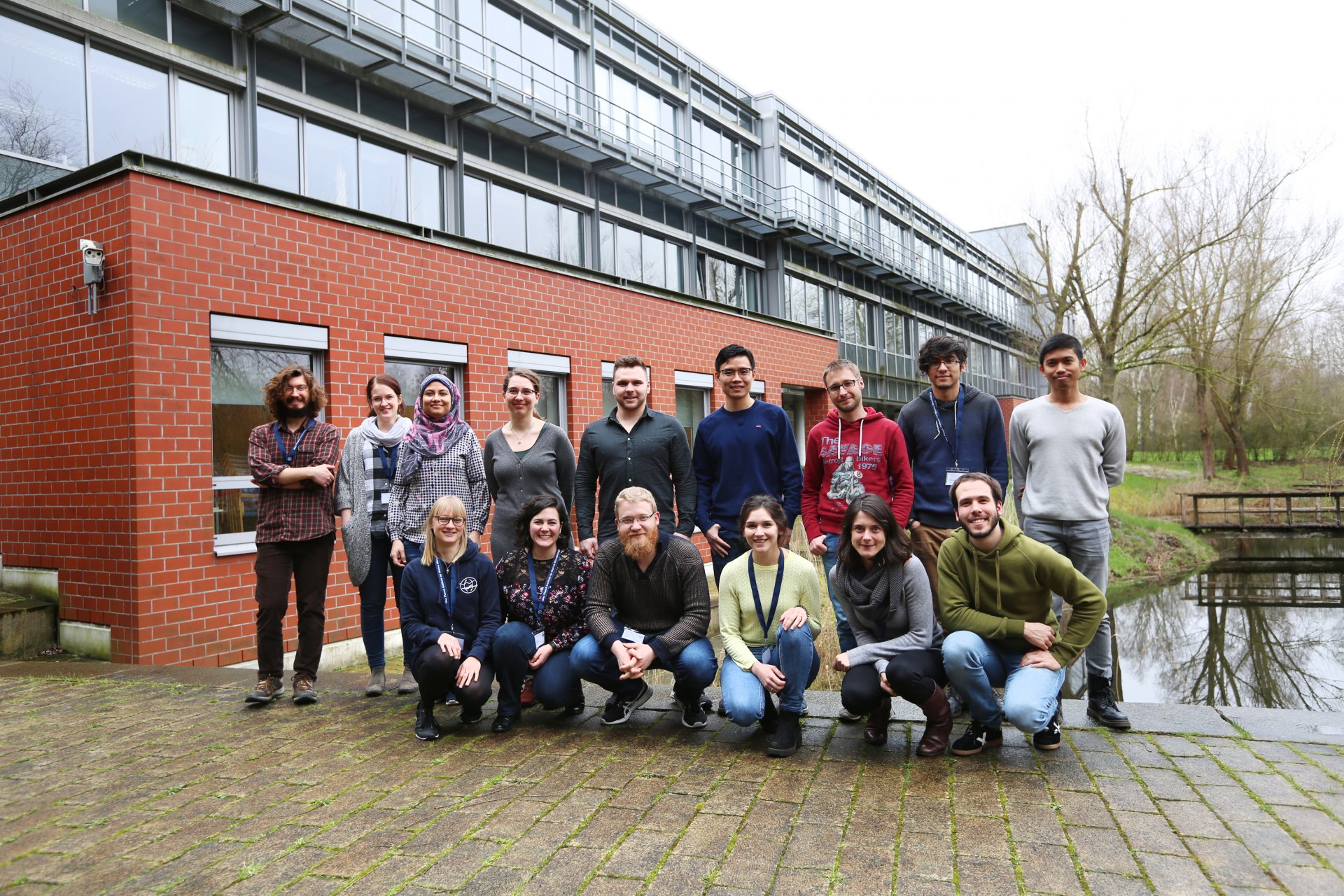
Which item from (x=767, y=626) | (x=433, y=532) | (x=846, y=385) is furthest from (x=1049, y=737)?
(x=433, y=532)

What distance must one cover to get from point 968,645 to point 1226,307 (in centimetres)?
2698

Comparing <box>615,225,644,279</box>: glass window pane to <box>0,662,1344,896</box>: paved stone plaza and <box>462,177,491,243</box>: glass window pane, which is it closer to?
<box>462,177,491,243</box>: glass window pane

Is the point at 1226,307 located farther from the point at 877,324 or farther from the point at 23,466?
the point at 23,466

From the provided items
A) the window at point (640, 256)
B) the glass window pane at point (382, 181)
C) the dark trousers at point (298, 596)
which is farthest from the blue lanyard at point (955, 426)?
the window at point (640, 256)

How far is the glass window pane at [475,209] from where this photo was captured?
12.9 metres

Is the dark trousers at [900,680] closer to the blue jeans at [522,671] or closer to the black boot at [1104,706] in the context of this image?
the black boot at [1104,706]

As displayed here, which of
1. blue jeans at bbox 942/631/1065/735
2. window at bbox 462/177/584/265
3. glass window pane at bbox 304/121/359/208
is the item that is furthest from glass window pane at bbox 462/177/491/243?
blue jeans at bbox 942/631/1065/735

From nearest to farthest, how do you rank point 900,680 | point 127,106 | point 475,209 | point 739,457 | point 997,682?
point 900,680 < point 997,682 < point 739,457 < point 127,106 < point 475,209

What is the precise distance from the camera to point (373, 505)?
495 centimetres

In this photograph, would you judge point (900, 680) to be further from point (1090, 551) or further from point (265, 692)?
point (265, 692)

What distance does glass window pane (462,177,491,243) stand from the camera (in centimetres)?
1288

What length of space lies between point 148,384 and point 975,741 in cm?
614

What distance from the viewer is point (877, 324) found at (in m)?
27.5

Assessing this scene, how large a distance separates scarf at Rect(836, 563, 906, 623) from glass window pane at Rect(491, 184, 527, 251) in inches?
420
